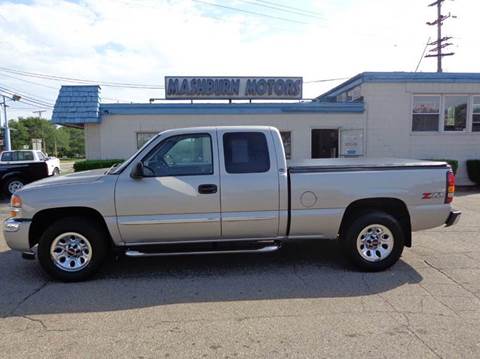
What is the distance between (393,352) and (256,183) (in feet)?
7.70

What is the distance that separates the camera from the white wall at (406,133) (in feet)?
42.2

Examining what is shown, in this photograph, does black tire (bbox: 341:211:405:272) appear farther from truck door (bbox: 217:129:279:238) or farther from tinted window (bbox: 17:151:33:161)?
tinted window (bbox: 17:151:33:161)

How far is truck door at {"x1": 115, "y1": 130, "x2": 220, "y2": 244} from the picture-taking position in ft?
14.1

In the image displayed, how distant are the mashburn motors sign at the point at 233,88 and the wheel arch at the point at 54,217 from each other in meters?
9.97

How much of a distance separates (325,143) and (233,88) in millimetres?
4318

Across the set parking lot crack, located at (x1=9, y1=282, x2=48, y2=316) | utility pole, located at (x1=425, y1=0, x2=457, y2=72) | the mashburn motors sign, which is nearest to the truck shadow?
parking lot crack, located at (x1=9, y1=282, x2=48, y2=316)

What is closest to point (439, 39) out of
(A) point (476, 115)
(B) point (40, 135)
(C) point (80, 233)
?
(A) point (476, 115)

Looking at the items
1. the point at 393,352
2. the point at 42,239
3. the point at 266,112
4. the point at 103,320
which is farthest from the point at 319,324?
the point at 266,112

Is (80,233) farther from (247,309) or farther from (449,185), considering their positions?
(449,185)

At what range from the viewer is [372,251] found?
4.66m

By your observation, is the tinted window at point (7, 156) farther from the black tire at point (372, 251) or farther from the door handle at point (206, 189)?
the black tire at point (372, 251)

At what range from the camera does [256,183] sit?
442 centimetres

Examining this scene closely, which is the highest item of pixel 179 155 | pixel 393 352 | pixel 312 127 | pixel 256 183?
pixel 312 127

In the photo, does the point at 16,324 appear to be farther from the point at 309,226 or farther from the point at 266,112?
the point at 266,112
